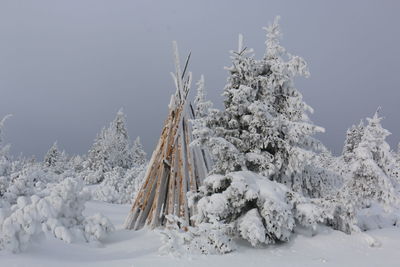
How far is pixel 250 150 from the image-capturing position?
6758 mm

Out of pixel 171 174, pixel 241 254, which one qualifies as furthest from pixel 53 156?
pixel 241 254

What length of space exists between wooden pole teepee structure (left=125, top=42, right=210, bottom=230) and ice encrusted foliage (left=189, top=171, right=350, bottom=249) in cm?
174

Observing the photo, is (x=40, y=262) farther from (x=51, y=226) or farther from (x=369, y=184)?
(x=369, y=184)

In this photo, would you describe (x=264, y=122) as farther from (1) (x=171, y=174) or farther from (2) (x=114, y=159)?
(2) (x=114, y=159)

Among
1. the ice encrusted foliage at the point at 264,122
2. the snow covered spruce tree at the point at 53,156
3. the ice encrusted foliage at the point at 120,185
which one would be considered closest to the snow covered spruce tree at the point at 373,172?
the ice encrusted foliage at the point at 264,122

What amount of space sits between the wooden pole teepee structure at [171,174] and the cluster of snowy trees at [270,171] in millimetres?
1077

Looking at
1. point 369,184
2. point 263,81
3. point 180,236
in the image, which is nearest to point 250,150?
point 263,81

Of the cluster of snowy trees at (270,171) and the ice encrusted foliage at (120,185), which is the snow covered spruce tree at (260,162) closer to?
the cluster of snowy trees at (270,171)

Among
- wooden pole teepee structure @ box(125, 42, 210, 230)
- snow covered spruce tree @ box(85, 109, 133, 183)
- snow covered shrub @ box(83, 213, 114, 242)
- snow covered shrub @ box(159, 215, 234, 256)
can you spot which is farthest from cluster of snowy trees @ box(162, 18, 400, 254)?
snow covered spruce tree @ box(85, 109, 133, 183)

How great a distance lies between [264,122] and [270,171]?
1093mm

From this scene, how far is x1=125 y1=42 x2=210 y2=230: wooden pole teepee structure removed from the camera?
7.93 meters

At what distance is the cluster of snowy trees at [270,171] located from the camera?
219 inches

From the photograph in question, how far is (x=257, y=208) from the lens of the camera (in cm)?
600

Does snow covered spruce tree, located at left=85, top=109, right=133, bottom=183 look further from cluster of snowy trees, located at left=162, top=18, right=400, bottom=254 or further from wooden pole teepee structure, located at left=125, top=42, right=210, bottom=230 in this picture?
cluster of snowy trees, located at left=162, top=18, right=400, bottom=254
